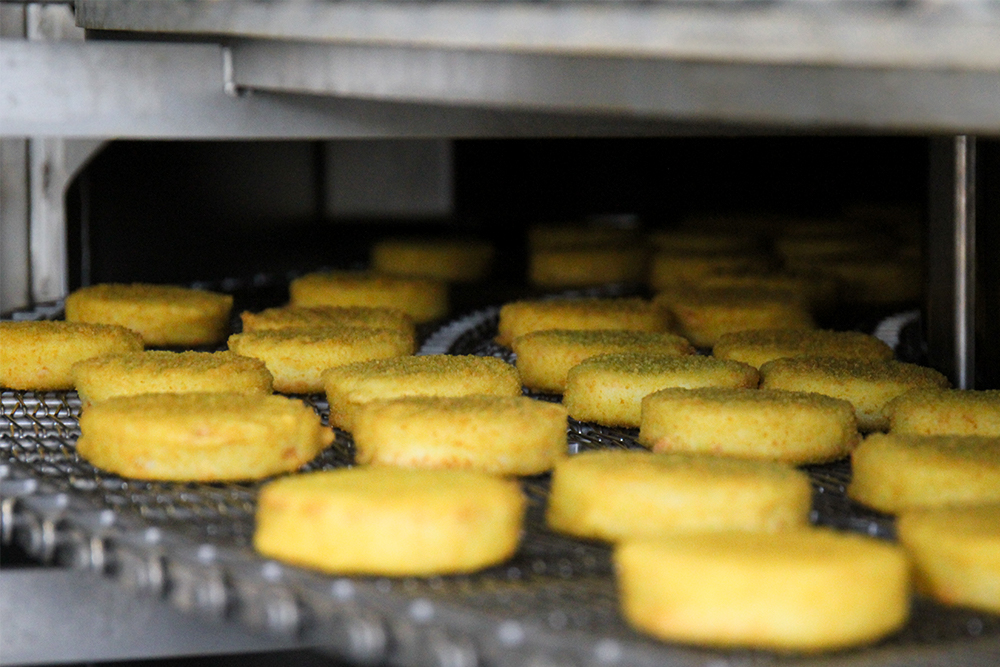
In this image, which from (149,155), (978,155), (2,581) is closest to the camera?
(2,581)

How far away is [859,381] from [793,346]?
1.12 feet

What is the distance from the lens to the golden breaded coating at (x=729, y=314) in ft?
10.3

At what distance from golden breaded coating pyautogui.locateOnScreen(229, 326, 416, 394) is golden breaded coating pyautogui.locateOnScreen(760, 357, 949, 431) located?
0.71 m

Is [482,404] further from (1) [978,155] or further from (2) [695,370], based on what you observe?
(1) [978,155]

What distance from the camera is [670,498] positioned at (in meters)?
1.66

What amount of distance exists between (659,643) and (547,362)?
1.31 meters

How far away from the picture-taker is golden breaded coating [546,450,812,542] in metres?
1.65

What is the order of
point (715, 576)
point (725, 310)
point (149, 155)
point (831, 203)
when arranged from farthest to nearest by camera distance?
point (831, 203) < point (149, 155) < point (725, 310) < point (715, 576)

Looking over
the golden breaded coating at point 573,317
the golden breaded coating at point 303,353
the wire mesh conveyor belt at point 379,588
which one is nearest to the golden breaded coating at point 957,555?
the wire mesh conveyor belt at point 379,588

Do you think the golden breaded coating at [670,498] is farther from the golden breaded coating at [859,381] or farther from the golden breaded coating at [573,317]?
the golden breaded coating at [573,317]

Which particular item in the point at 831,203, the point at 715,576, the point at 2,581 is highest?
the point at 831,203

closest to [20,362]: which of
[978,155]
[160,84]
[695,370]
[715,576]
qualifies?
[160,84]

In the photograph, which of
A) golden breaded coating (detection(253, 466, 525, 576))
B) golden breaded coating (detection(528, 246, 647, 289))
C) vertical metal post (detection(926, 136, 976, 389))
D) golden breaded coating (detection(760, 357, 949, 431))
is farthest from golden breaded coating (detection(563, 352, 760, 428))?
golden breaded coating (detection(528, 246, 647, 289))

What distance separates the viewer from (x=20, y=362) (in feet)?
8.44
